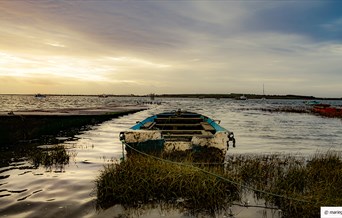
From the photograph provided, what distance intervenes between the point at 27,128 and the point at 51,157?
36.3ft

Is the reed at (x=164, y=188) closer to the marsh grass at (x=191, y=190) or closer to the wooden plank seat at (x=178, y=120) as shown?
the marsh grass at (x=191, y=190)

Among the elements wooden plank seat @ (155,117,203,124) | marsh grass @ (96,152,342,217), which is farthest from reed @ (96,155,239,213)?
wooden plank seat @ (155,117,203,124)

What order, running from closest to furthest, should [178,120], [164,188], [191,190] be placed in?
[191,190], [164,188], [178,120]

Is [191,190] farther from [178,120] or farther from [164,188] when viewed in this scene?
[178,120]

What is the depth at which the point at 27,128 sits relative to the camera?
20.6 m

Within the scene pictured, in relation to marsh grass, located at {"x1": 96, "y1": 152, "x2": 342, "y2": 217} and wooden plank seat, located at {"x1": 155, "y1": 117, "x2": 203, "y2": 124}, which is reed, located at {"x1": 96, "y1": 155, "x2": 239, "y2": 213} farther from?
wooden plank seat, located at {"x1": 155, "y1": 117, "x2": 203, "y2": 124}

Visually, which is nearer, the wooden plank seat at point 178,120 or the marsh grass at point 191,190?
the marsh grass at point 191,190

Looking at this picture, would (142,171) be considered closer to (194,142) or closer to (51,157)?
(194,142)

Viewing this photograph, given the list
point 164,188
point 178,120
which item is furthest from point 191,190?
point 178,120

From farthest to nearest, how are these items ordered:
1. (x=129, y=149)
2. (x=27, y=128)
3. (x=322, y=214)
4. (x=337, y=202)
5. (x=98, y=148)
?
(x=27, y=128)
(x=98, y=148)
(x=129, y=149)
(x=337, y=202)
(x=322, y=214)

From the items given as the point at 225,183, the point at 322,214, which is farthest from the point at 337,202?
the point at 225,183

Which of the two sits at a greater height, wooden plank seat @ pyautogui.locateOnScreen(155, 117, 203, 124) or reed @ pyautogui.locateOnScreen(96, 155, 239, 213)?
wooden plank seat @ pyautogui.locateOnScreen(155, 117, 203, 124)

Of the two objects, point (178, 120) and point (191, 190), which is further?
point (178, 120)

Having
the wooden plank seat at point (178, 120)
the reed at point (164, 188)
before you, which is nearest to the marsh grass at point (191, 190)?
the reed at point (164, 188)
